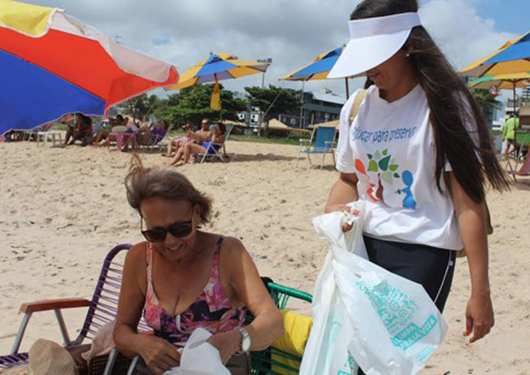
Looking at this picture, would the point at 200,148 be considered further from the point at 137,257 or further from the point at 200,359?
the point at 200,359

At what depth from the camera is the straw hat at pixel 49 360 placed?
Answer: 1.78 metres

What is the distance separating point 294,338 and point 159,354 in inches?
19.3

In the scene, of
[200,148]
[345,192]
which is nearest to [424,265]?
[345,192]

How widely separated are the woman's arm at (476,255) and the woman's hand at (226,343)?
2.37ft

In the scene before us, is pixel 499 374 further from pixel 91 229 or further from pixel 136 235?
pixel 91 229

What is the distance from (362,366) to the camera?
153 centimetres

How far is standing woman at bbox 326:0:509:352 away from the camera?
5.02 feet

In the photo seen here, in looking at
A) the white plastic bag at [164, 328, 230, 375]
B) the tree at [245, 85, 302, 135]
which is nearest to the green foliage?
the tree at [245, 85, 302, 135]

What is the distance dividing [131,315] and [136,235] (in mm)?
4062

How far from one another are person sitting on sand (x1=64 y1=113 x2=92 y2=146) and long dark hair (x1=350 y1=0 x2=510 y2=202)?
13900mm

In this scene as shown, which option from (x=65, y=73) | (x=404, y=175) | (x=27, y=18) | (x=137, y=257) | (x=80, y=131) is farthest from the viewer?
(x=80, y=131)

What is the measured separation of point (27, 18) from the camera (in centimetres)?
213

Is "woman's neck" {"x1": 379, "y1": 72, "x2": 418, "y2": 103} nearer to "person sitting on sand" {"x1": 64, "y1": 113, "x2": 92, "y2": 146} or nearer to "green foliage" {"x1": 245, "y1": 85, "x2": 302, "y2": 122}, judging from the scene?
"person sitting on sand" {"x1": 64, "y1": 113, "x2": 92, "y2": 146}

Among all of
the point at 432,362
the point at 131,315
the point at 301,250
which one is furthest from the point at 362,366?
the point at 301,250
